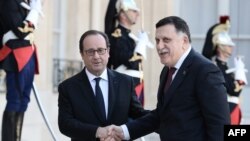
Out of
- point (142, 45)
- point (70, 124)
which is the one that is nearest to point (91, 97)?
point (70, 124)

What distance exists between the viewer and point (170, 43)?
12.1 feet

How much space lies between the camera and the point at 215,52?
861cm

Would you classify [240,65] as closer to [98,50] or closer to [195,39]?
[195,39]

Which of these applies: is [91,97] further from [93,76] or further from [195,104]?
[195,104]

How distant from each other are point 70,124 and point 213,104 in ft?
2.91

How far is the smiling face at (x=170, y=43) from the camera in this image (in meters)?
3.69

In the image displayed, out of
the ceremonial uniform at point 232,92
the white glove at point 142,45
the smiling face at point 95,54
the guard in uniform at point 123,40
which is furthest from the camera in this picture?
the ceremonial uniform at point 232,92

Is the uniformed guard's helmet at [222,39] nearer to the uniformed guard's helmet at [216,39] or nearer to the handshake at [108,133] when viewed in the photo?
the uniformed guard's helmet at [216,39]

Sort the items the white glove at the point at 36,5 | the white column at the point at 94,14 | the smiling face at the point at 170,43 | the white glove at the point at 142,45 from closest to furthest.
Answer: the smiling face at the point at 170,43
the white glove at the point at 36,5
the white glove at the point at 142,45
the white column at the point at 94,14

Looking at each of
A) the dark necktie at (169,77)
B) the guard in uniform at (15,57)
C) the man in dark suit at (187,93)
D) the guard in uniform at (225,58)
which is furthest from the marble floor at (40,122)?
the man in dark suit at (187,93)

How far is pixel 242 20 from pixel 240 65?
390 cm

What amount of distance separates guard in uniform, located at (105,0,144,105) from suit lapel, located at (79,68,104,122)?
9.71ft

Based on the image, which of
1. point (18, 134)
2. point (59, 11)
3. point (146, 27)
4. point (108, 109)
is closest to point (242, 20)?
point (146, 27)

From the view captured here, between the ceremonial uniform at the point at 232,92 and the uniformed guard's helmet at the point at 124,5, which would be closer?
the uniformed guard's helmet at the point at 124,5
